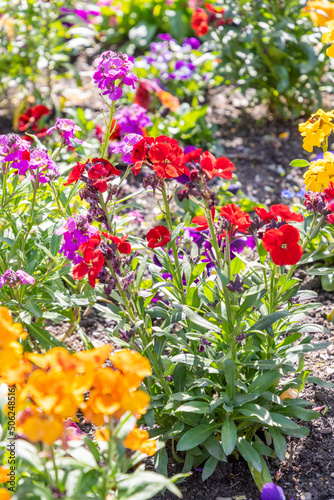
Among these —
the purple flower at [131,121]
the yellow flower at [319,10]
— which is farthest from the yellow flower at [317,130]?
the yellow flower at [319,10]

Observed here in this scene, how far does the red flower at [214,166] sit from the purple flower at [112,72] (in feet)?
2.03

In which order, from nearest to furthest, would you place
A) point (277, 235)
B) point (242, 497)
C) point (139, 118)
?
point (277, 235) → point (242, 497) → point (139, 118)

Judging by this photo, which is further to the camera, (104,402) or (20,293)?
(20,293)

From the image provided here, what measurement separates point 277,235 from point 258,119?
302 centimetres

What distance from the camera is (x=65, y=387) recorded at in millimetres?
1134

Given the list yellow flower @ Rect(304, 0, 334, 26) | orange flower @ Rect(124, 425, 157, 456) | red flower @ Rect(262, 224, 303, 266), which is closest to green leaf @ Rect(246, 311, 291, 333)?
red flower @ Rect(262, 224, 303, 266)

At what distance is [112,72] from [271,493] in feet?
5.23

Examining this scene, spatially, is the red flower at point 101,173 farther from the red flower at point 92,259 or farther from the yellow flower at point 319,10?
the yellow flower at point 319,10

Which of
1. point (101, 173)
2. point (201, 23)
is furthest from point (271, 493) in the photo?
Result: point (201, 23)

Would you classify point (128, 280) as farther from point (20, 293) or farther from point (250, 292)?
point (20, 293)

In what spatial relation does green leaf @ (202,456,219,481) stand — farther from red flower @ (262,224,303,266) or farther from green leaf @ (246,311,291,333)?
red flower @ (262,224,303,266)

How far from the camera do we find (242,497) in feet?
6.21

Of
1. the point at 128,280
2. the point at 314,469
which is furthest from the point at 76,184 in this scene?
the point at 314,469

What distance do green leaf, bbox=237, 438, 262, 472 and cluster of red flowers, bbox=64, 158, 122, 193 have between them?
0.99 meters
